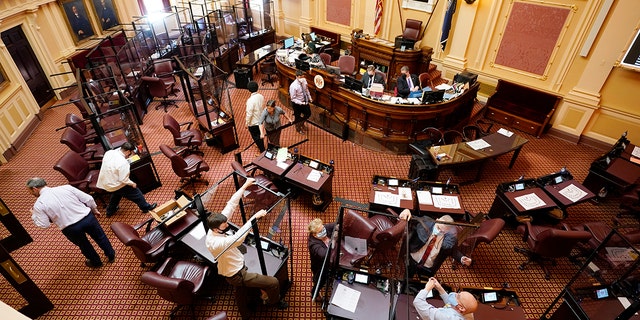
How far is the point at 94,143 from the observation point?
703 centimetres

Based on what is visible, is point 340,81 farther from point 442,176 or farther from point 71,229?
point 71,229

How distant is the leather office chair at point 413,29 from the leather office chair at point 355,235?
7.53 m

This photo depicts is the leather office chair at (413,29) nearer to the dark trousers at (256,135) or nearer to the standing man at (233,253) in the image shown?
the dark trousers at (256,135)

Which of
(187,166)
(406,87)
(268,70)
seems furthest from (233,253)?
(268,70)

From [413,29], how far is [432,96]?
4.34 metres

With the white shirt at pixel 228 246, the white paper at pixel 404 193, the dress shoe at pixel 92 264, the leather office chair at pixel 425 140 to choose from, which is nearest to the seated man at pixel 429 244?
the white paper at pixel 404 193

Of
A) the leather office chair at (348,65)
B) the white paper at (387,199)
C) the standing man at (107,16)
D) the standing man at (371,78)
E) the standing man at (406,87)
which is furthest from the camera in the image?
the standing man at (107,16)

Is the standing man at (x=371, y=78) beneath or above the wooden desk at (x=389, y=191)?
above

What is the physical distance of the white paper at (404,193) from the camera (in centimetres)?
500

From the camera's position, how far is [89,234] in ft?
15.0

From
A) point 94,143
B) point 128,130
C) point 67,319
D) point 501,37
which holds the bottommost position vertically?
point 67,319

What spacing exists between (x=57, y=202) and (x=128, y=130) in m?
2.54

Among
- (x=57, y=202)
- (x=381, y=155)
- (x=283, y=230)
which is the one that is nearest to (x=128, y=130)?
(x=57, y=202)

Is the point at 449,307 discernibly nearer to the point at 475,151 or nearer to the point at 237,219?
the point at 237,219
